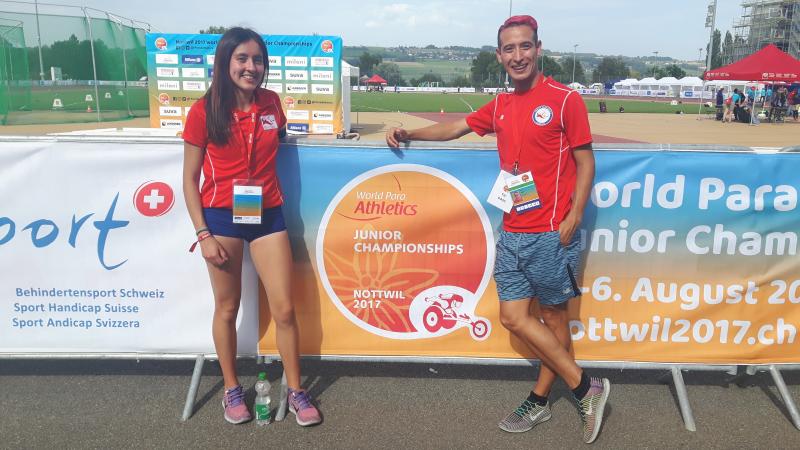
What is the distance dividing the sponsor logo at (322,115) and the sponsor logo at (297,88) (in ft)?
2.01

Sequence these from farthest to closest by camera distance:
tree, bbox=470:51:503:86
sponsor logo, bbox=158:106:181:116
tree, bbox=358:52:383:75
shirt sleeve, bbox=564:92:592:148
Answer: tree, bbox=358:52:383:75, tree, bbox=470:51:503:86, sponsor logo, bbox=158:106:181:116, shirt sleeve, bbox=564:92:592:148

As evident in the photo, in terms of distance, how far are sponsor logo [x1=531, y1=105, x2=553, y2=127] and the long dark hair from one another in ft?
4.96

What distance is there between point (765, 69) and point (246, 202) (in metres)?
27.3

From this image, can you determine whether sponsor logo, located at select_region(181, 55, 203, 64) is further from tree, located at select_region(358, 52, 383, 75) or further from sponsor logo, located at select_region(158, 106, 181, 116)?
tree, located at select_region(358, 52, 383, 75)

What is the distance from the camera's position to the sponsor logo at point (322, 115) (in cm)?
1605

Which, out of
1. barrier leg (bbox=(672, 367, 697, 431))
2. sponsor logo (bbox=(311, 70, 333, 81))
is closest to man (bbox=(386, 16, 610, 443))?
barrier leg (bbox=(672, 367, 697, 431))

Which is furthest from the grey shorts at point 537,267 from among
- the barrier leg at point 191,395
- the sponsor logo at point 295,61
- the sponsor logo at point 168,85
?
the sponsor logo at point 168,85

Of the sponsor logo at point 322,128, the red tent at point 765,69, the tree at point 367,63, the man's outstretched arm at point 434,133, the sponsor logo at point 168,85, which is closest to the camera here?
the man's outstretched arm at point 434,133

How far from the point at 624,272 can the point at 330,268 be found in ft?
5.78

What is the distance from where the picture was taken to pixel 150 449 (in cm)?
305

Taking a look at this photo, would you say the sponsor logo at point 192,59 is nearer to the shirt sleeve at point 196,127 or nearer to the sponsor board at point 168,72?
the sponsor board at point 168,72

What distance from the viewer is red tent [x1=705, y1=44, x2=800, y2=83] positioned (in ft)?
79.6

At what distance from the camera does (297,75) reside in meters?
15.8

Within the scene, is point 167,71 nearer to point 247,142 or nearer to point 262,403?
point 247,142
